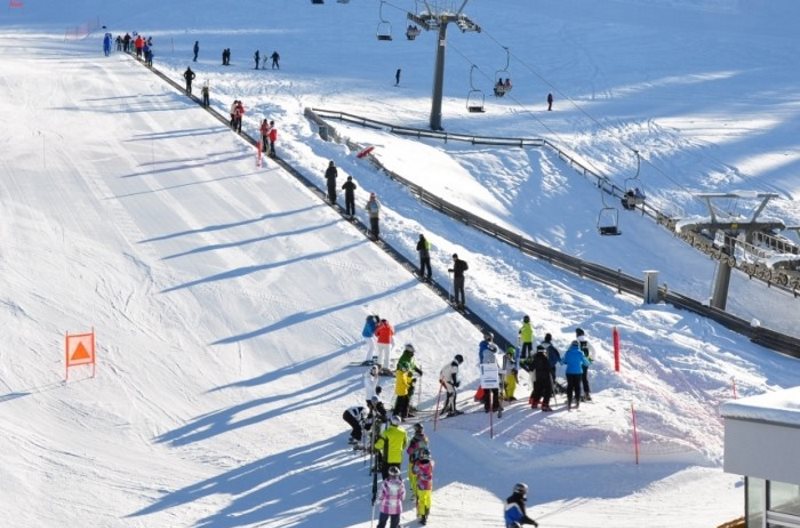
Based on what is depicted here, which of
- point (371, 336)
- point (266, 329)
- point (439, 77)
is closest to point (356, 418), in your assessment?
point (371, 336)

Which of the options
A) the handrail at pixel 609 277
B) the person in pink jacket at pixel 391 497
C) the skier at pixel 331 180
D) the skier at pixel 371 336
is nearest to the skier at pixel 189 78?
the handrail at pixel 609 277

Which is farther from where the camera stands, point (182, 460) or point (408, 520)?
point (182, 460)

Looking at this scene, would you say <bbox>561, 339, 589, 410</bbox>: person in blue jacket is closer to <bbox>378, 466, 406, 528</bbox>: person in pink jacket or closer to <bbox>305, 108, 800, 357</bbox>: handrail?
<bbox>378, 466, 406, 528</bbox>: person in pink jacket

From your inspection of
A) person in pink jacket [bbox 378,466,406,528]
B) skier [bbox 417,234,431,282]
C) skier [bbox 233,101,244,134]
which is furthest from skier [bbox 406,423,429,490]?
skier [bbox 233,101,244,134]

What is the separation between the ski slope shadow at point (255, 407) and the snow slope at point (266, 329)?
5cm

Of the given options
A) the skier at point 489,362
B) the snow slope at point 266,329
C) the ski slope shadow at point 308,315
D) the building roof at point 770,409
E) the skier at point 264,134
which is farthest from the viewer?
the skier at point 264,134

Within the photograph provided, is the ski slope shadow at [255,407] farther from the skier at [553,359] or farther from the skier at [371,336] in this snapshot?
the skier at [553,359]

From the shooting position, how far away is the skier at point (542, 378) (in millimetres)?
19812

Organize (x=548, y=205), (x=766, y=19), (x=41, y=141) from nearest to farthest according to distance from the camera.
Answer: (x=41, y=141)
(x=548, y=205)
(x=766, y=19)

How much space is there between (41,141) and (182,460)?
64.8 feet

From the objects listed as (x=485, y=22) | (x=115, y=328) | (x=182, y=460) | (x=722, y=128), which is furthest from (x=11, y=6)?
(x=182, y=460)

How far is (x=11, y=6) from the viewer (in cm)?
7294

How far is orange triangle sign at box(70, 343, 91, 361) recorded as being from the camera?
21.0 metres

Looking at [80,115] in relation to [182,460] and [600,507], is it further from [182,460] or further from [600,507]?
[600,507]
